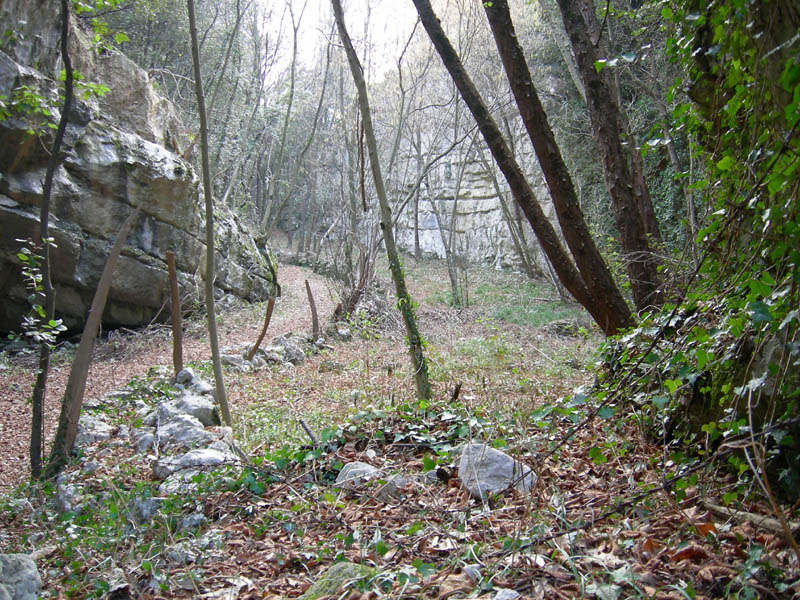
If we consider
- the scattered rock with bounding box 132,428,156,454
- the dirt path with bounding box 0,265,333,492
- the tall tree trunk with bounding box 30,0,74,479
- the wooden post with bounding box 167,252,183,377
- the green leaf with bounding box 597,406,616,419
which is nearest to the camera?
the green leaf with bounding box 597,406,616,419

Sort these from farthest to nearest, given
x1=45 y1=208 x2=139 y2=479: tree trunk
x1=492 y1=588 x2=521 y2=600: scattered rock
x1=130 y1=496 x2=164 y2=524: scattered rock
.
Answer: x1=45 y1=208 x2=139 y2=479: tree trunk
x1=130 y1=496 x2=164 y2=524: scattered rock
x1=492 y1=588 x2=521 y2=600: scattered rock

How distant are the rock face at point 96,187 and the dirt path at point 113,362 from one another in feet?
2.78

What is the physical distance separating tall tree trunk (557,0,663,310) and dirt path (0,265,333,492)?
514 cm

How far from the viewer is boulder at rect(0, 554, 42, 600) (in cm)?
238

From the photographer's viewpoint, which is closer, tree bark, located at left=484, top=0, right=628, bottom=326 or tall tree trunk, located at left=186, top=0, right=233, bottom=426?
tree bark, located at left=484, top=0, right=628, bottom=326

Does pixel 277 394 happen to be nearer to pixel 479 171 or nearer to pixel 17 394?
pixel 17 394

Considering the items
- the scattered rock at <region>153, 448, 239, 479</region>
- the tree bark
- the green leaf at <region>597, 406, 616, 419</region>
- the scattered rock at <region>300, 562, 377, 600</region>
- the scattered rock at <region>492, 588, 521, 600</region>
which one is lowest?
the scattered rock at <region>153, 448, 239, 479</region>

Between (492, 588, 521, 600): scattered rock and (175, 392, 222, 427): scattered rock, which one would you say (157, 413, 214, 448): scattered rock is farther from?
(492, 588, 521, 600): scattered rock

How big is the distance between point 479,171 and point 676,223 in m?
14.7

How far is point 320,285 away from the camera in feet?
63.3

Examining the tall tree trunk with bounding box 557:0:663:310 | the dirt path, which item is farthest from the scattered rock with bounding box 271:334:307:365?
the tall tree trunk with bounding box 557:0:663:310

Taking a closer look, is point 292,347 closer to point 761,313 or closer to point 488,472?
point 488,472

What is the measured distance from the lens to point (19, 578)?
8.01 ft

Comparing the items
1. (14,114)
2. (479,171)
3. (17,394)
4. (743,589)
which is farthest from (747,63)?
(479,171)
